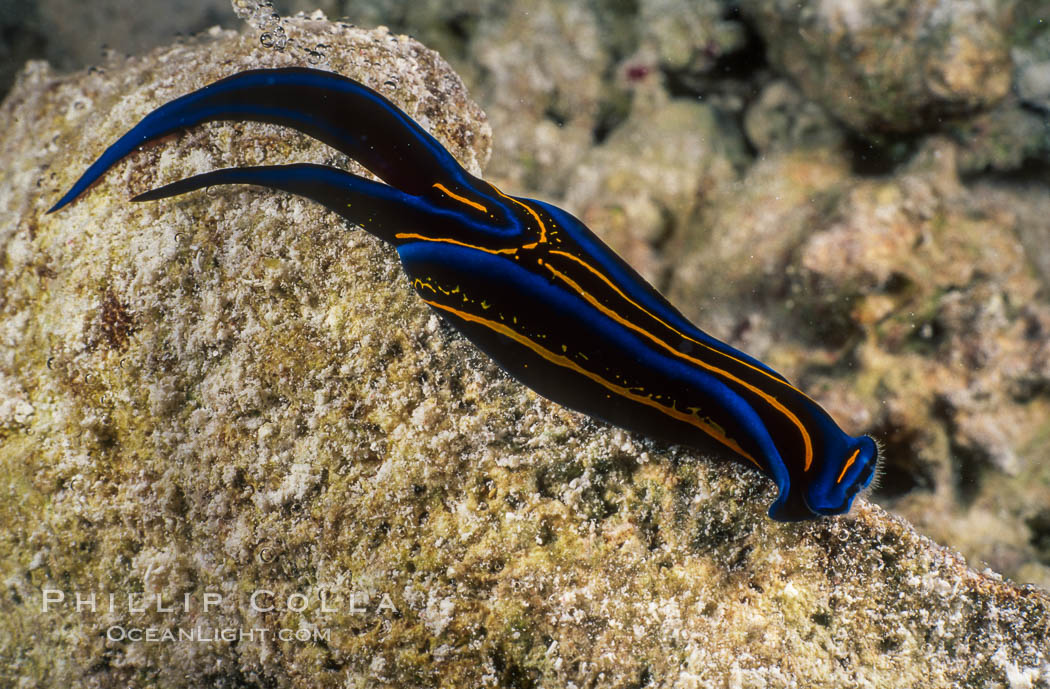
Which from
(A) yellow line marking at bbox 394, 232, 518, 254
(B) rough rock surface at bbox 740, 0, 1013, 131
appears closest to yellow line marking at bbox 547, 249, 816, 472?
(A) yellow line marking at bbox 394, 232, 518, 254

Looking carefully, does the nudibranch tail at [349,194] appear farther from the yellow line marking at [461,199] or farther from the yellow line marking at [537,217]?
the yellow line marking at [537,217]

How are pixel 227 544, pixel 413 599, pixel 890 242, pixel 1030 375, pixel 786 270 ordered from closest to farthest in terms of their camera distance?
pixel 413 599 → pixel 227 544 → pixel 1030 375 → pixel 890 242 → pixel 786 270

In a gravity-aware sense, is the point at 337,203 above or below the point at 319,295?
above

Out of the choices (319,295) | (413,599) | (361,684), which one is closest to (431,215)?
(319,295)

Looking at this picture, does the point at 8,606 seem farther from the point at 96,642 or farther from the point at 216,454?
the point at 216,454

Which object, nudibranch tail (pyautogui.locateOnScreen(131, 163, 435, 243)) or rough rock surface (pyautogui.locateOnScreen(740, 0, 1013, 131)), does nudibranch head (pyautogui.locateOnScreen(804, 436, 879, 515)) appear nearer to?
nudibranch tail (pyautogui.locateOnScreen(131, 163, 435, 243))
